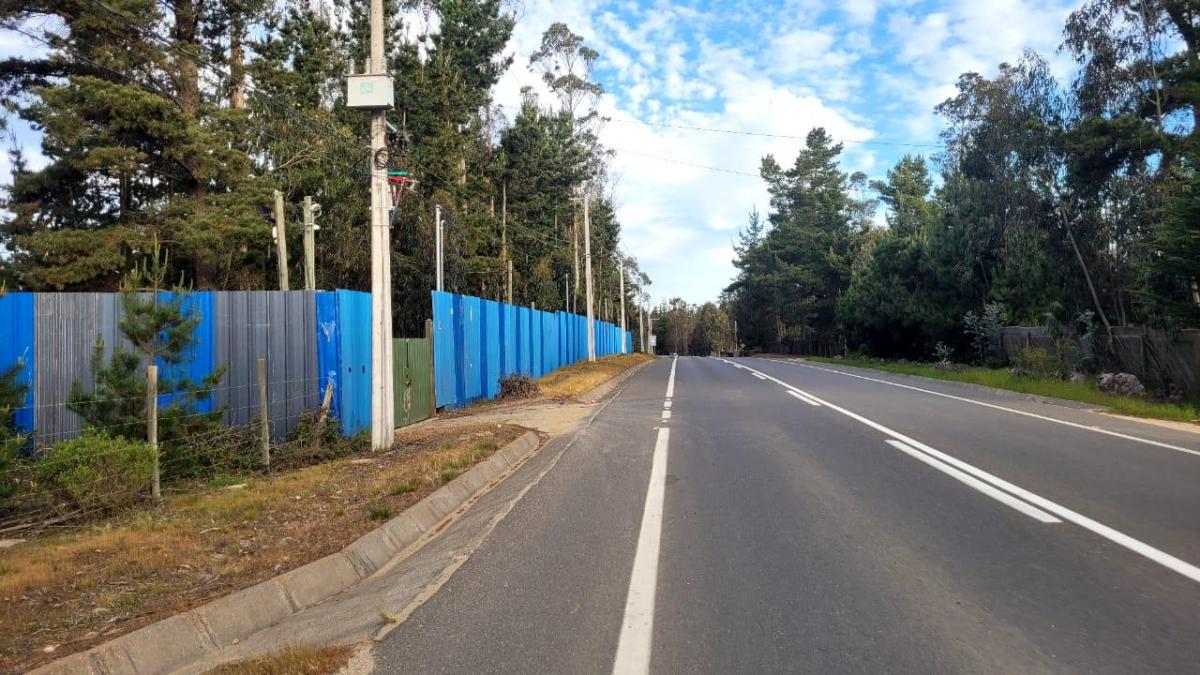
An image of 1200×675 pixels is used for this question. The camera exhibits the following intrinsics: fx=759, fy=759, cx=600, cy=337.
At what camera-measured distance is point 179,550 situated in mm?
5848

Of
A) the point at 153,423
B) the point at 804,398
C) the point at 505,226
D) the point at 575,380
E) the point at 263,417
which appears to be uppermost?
the point at 505,226

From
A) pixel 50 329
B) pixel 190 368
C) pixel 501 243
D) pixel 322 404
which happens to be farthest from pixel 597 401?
pixel 501 243

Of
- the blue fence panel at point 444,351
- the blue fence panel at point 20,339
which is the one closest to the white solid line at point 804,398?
the blue fence panel at point 444,351

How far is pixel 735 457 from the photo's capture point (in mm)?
10102

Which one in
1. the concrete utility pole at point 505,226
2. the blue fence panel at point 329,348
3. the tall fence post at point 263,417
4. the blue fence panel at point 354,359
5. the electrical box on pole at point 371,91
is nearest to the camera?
the tall fence post at point 263,417

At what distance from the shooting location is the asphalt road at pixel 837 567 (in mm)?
4004

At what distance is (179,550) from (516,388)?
1419 cm

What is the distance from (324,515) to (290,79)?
68.4ft

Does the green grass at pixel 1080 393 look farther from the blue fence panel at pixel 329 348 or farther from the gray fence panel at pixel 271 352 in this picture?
the gray fence panel at pixel 271 352

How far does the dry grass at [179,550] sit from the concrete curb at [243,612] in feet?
0.55

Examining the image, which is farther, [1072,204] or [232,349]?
[1072,204]

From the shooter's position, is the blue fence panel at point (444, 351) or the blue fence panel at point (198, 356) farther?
the blue fence panel at point (444, 351)

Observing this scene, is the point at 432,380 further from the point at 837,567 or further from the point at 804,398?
the point at 837,567

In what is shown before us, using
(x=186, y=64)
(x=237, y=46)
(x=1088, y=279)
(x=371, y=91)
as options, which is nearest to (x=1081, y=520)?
(x=371, y=91)
